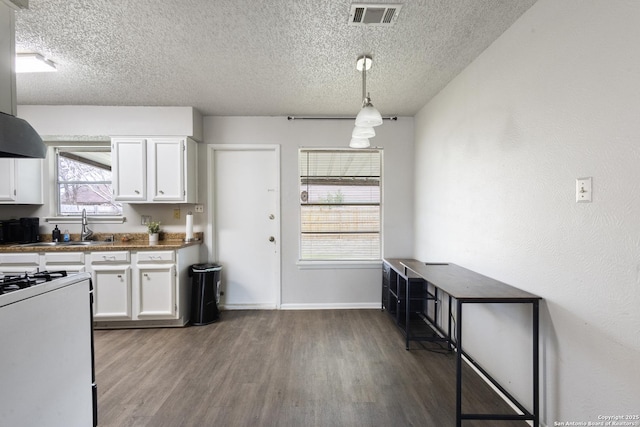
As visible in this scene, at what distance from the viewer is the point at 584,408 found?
1.36m

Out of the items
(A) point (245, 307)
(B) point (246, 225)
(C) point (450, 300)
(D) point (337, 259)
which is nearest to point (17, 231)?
(B) point (246, 225)

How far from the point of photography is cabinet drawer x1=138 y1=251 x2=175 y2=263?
3074 mm

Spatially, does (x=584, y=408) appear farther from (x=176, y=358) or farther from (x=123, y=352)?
(x=123, y=352)

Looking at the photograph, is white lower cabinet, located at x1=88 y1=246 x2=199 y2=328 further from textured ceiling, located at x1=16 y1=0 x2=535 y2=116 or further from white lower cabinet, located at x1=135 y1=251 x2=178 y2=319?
textured ceiling, located at x1=16 y1=0 x2=535 y2=116

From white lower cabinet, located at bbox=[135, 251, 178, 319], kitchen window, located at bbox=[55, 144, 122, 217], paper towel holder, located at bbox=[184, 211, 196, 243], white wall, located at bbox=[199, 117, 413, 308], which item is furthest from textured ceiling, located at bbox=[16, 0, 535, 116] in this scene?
white lower cabinet, located at bbox=[135, 251, 178, 319]

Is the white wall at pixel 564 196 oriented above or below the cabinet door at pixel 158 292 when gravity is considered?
above

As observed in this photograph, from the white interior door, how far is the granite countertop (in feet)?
1.38

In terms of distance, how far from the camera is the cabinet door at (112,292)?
3.05 m

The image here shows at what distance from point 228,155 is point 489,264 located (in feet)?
10.5

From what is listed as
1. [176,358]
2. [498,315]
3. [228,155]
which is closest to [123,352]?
[176,358]

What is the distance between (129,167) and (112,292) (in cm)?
144

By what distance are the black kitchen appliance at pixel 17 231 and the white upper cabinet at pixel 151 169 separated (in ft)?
3.80

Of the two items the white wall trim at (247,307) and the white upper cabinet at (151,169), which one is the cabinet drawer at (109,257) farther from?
the white wall trim at (247,307)

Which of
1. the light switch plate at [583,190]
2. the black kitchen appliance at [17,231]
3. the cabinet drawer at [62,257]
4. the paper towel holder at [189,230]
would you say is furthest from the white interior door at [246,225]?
the light switch plate at [583,190]
